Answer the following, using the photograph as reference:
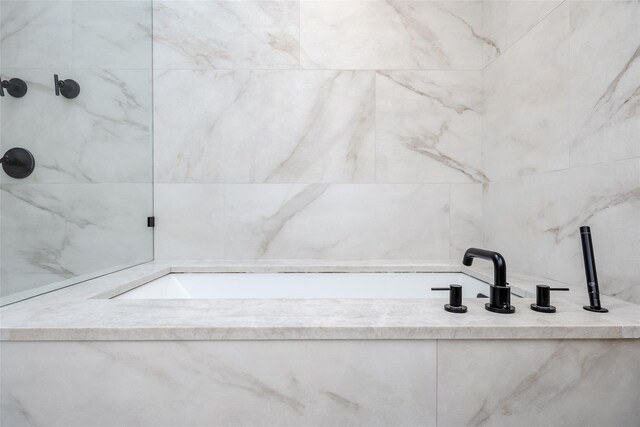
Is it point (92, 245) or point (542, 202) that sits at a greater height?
point (542, 202)

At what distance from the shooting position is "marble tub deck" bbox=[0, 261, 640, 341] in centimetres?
66

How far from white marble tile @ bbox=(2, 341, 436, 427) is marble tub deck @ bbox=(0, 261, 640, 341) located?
2 centimetres

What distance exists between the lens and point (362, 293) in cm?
132

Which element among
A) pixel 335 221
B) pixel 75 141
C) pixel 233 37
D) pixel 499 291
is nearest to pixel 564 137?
pixel 499 291

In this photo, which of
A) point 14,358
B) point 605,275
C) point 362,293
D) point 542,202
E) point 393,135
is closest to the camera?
point 14,358

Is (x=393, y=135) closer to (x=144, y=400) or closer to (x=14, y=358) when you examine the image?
(x=144, y=400)

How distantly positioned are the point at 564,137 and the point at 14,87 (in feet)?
5.07

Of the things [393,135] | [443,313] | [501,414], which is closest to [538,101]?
[393,135]

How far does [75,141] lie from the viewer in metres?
1.14

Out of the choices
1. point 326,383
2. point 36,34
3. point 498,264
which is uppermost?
point 36,34

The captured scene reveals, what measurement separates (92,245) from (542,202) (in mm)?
1501

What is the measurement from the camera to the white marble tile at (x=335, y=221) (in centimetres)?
150

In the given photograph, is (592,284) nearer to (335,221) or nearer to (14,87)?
(335,221)

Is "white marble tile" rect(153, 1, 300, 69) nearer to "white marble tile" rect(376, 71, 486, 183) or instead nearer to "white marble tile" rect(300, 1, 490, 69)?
"white marble tile" rect(300, 1, 490, 69)
